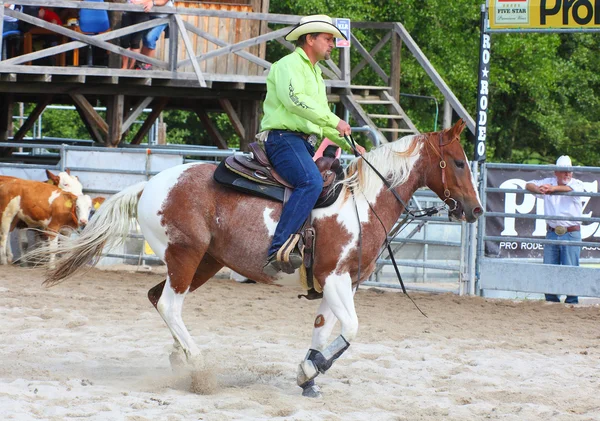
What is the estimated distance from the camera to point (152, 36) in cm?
1490

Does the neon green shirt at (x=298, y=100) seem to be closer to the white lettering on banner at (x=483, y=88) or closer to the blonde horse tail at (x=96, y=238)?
the blonde horse tail at (x=96, y=238)

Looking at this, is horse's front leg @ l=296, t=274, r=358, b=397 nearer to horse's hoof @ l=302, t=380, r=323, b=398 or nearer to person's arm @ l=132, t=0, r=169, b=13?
horse's hoof @ l=302, t=380, r=323, b=398

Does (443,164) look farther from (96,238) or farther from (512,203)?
(512,203)

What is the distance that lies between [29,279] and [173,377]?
17.8 feet

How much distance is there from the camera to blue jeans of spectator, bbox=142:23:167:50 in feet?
48.7

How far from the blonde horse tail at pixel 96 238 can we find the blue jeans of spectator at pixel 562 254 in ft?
20.1

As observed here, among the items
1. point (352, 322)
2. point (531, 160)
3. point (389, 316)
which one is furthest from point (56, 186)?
point (531, 160)

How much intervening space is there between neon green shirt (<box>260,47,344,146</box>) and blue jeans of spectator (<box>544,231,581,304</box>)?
556 centimetres

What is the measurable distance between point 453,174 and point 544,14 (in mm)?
5662

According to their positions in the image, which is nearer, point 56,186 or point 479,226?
point 479,226

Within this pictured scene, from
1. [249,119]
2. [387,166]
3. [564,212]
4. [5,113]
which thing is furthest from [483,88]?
[5,113]

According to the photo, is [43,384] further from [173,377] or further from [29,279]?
[29,279]

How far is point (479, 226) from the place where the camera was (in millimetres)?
11859

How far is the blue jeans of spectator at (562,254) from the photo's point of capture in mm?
11500
